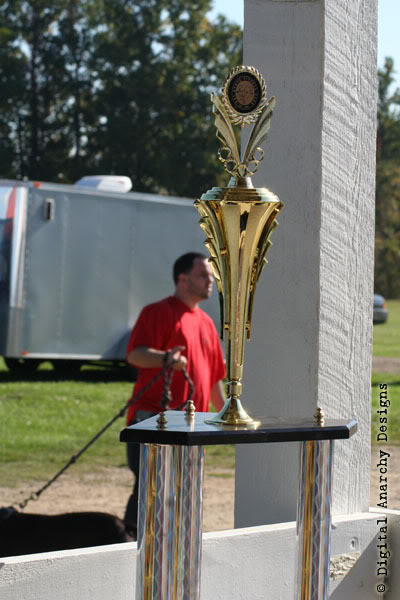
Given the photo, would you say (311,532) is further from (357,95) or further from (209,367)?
(209,367)

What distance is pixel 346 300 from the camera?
3.25 meters

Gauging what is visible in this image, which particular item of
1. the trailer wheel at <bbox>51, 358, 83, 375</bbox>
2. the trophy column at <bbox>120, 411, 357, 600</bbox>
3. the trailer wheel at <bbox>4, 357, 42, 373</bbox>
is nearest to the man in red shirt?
the trophy column at <bbox>120, 411, 357, 600</bbox>

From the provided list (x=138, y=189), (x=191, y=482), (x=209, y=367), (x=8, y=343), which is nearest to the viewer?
(x=191, y=482)

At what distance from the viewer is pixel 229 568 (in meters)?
2.88

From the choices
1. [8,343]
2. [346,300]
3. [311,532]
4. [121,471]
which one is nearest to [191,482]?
[311,532]

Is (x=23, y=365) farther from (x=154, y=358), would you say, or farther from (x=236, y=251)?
(x=236, y=251)

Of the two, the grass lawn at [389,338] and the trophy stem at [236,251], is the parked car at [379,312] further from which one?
the trophy stem at [236,251]

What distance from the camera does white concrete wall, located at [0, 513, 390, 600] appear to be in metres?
2.56

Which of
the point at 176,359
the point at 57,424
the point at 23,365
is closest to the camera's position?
the point at 176,359

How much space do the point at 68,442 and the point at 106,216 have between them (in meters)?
4.81

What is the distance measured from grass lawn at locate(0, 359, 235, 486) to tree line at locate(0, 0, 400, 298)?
22.3 m

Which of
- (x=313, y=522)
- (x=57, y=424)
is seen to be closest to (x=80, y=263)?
(x=57, y=424)

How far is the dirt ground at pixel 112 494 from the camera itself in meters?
7.02

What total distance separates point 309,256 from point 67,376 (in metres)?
11.5
